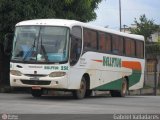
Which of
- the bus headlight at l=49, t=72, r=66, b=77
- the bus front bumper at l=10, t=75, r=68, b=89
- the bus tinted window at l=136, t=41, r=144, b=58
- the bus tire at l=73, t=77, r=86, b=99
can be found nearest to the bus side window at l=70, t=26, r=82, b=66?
the bus headlight at l=49, t=72, r=66, b=77

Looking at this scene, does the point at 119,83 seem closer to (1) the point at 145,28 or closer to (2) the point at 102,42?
(2) the point at 102,42

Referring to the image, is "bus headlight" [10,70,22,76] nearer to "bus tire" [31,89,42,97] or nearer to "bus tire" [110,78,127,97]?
"bus tire" [31,89,42,97]

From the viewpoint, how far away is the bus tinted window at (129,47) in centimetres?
3049

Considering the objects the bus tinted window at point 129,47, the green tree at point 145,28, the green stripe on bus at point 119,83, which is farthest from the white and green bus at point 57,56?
the green tree at point 145,28

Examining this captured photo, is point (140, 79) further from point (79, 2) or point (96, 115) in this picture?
point (96, 115)

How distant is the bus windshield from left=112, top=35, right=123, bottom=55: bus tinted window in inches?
210

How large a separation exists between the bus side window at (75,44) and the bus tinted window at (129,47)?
6.11m

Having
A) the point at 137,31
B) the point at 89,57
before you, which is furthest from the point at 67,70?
the point at 137,31

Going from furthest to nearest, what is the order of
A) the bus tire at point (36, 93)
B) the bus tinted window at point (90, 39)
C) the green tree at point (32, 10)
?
1. the green tree at point (32, 10)
2. the bus tire at point (36, 93)
3. the bus tinted window at point (90, 39)

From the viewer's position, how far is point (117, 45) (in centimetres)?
2911

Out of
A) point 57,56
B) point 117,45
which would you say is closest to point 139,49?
point 117,45

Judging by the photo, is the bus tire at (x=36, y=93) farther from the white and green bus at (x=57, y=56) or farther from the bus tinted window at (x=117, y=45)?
the bus tinted window at (x=117, y=45)

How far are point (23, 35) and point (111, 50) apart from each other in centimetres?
550

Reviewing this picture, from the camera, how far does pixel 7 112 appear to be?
17188mm
